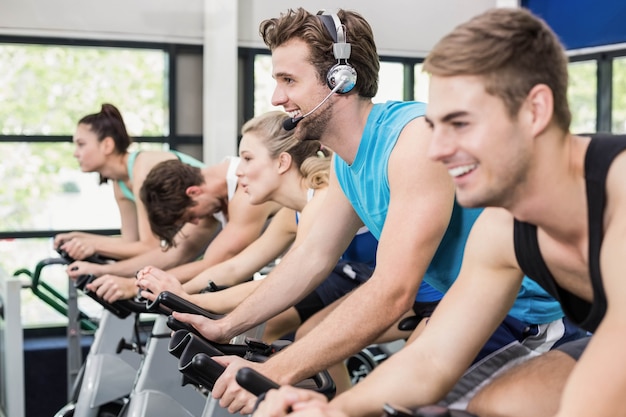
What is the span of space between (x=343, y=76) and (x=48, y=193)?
498 cm

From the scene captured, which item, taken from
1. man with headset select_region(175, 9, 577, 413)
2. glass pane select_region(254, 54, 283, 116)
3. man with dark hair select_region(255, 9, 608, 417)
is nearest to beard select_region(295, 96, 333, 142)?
man with headset select_region(175, 9, 577, 413)

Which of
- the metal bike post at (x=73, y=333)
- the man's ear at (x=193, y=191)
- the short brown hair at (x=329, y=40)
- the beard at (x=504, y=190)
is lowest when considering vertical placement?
the metal bike post at (x=73, y=333)

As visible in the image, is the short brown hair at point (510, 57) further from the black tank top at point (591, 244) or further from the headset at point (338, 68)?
the headset at point (338, 68)

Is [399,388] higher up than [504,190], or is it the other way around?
[504,190]

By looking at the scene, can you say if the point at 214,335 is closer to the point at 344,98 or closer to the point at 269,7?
the point at 344,98

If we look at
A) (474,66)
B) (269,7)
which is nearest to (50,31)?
(269,7)

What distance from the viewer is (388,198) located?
2.11 meters

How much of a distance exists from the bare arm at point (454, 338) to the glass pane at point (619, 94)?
219 inches

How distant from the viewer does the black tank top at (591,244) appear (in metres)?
1.23

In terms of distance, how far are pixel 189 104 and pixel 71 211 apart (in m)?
1.23

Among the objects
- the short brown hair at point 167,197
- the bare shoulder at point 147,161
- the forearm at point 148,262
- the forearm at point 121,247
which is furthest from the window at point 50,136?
the short brown hair at point 167,197

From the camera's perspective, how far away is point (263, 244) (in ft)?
11.0

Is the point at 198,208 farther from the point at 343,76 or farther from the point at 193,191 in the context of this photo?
the point at 343,76

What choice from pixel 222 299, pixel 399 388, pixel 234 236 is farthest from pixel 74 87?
pixel 399 388
